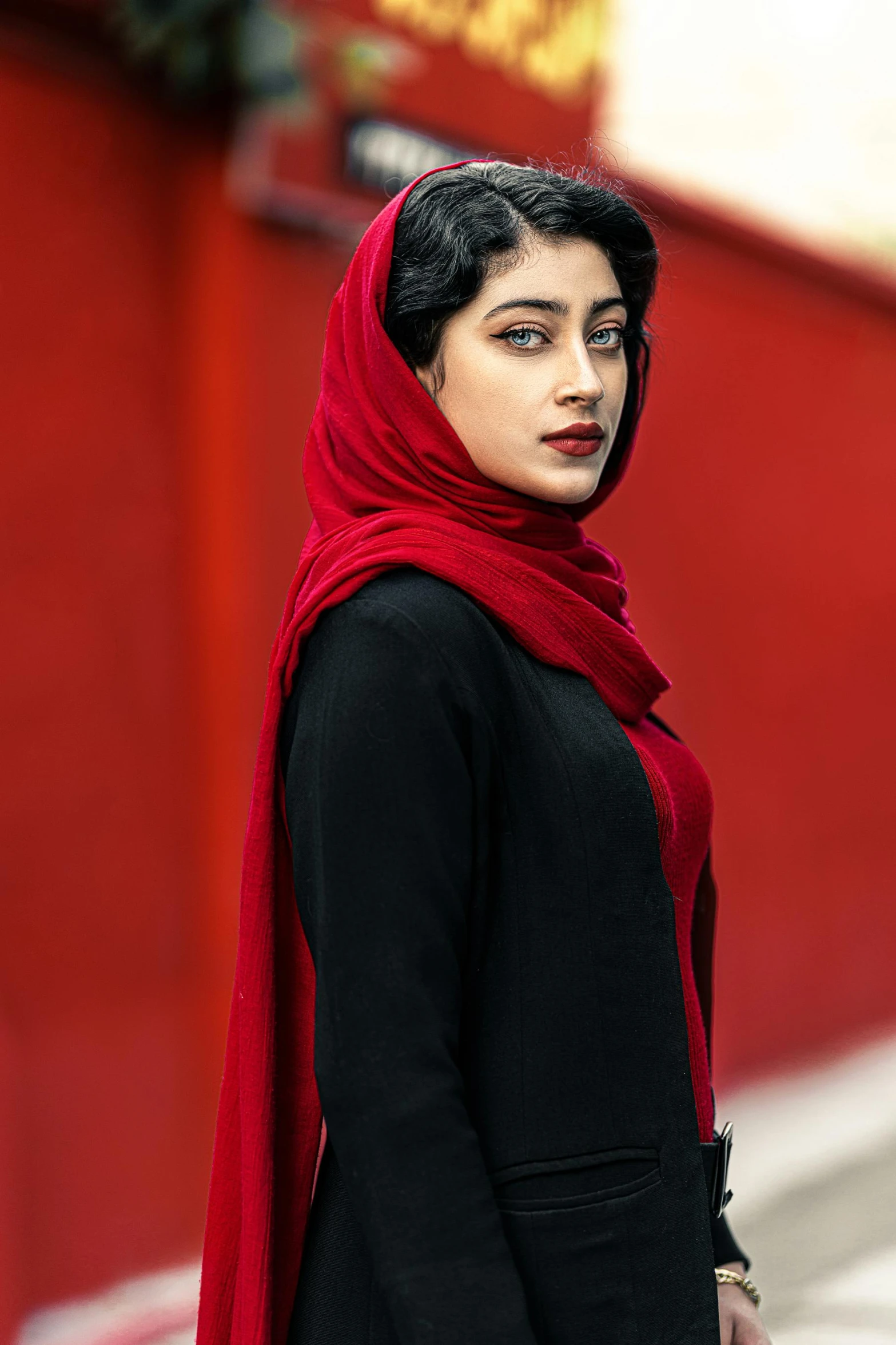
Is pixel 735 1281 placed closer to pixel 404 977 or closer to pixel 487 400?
pixel 404 977

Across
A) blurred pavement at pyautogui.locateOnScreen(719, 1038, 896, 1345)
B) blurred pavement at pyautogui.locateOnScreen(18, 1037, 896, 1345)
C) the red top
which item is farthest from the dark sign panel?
blurred pavement at pyautogui.locateOnScreen(719, 1038, 896, 1345)

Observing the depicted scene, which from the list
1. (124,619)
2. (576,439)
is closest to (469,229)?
(576,439)

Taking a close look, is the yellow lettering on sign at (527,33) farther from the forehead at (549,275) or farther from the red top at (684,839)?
the red top at (684,839)

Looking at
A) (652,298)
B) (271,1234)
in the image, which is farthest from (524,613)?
(271,1234)

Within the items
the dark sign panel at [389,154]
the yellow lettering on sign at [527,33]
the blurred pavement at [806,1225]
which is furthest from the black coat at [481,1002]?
the yellow lettering on sign at [527,33]

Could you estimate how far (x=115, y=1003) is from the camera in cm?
282

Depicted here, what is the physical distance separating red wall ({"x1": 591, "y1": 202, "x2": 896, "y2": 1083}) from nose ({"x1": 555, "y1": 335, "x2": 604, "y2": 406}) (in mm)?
2745

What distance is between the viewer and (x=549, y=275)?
4.17 ft

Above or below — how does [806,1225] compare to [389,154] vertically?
below

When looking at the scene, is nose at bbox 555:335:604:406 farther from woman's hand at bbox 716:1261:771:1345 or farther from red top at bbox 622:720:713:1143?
woman's hand at bbox 716:1261:771:1345

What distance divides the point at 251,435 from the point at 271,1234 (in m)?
2.01

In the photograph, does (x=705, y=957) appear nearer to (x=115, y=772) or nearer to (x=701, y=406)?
(x=115, y=772)

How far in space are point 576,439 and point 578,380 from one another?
54 millimetres

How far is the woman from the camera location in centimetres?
107
